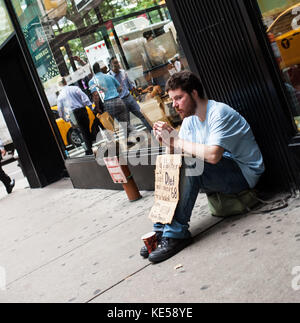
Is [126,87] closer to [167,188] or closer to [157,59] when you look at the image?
[157,59]

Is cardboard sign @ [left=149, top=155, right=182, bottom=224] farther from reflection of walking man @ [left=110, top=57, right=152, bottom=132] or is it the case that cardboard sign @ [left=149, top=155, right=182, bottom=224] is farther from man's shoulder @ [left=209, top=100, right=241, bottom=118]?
reflection of walking man @ [left=110, top=57, right=152, bottom=132]

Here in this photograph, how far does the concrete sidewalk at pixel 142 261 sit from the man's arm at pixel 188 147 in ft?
1.97

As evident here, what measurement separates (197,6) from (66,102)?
401 centimetres

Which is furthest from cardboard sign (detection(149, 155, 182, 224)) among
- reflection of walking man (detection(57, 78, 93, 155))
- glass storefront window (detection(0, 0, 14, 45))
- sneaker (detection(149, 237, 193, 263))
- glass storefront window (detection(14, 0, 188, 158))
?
glass storefront window (detection(0, 0, 14, 45))

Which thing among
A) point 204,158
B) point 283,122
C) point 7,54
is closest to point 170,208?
point 204,158

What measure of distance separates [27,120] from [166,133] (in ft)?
22.3

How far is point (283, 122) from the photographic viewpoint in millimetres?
3924

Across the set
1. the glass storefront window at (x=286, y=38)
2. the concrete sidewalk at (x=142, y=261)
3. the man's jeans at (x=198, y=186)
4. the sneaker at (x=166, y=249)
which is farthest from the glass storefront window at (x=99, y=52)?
the sneaker at (x=166, y=249)

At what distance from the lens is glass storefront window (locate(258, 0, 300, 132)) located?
146 inches

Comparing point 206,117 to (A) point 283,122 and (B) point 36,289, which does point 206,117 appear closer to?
(A) point 283,122

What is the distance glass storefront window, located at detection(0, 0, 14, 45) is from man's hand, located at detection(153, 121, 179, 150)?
19.1 ft

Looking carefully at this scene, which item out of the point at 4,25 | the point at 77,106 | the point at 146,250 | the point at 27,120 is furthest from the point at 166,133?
the point at 27,120

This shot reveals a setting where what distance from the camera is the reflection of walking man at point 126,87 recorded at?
231 inches

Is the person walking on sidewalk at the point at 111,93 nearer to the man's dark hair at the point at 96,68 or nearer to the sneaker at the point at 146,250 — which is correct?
the man's dark hair at the point at 96,68
